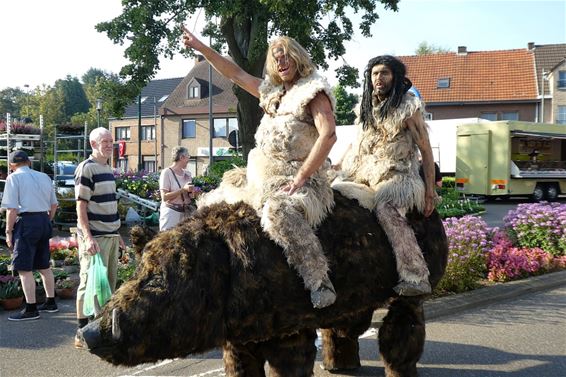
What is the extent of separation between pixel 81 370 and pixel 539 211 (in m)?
8.41

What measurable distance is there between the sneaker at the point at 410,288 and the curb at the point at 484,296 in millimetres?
2018

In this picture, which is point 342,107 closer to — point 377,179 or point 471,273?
point 471,273

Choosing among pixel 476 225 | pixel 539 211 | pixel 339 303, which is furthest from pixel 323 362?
pixel 539 211

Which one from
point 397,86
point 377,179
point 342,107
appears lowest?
point 377,179

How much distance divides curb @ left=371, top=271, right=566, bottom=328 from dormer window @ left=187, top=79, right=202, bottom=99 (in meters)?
39.1

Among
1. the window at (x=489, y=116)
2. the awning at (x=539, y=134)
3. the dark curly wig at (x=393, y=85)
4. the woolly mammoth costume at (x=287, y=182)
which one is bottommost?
the woolly mammoth costume at (x=287, y=182)

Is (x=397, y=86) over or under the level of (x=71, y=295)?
over

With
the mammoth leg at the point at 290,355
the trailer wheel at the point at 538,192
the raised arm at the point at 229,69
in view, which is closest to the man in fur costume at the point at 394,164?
the mammoth leg at the point at 290,355

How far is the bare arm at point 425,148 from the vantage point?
13.7 feet

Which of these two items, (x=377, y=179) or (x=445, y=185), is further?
(x=445, y=185)

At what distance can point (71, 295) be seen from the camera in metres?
7.37

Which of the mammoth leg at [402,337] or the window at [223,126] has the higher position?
the window at [223,126]

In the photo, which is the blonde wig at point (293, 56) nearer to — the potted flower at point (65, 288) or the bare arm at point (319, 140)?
the bare arm at point (319, 140)

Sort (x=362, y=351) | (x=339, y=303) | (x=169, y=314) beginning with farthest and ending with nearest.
A: (x=362, y=351) < (x=339, y=303) < (x=169, y=314)
